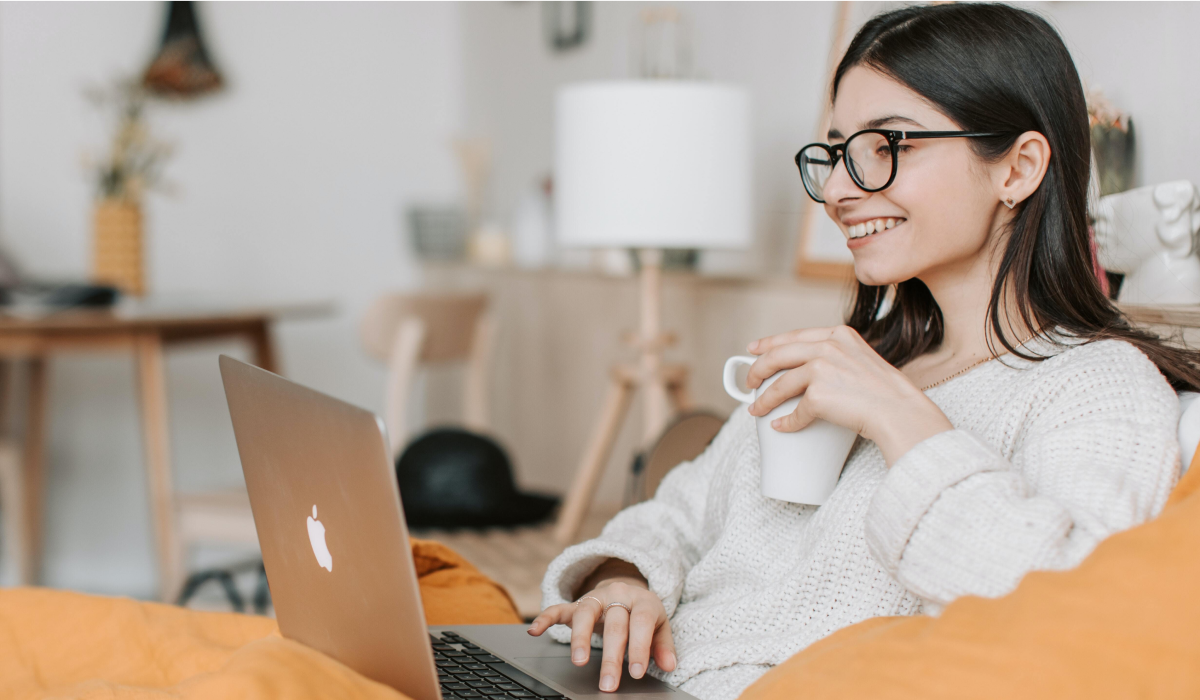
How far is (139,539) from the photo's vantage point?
3504 mm

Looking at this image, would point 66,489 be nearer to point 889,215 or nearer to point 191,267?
point 191,267

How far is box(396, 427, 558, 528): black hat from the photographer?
1.89m

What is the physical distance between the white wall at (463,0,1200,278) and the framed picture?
23 mm

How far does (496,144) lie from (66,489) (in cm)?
178

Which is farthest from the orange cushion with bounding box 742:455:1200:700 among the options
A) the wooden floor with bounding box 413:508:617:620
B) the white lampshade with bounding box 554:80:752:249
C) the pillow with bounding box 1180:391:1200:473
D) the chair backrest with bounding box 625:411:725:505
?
the white lampshade with bounding box 554:80:752:249

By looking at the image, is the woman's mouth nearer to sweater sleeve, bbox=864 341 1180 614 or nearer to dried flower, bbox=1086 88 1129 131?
sweater sleeve, bbox=864 341 1180 614

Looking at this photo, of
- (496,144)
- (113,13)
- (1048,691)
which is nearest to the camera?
(1048,691)

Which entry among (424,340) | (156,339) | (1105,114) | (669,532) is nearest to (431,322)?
(424,340)

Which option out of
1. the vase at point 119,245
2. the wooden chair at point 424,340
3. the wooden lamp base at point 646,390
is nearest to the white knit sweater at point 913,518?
the wooden lamp base at point 646,390

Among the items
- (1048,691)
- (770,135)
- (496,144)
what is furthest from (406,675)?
(496,144)

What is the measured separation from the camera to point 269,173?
3592 millimetres

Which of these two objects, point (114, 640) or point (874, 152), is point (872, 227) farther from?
point (114, 640)

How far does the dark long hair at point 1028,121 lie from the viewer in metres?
0.82

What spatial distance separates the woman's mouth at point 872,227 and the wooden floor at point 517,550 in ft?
2.25
